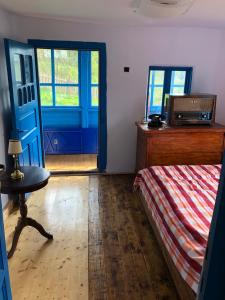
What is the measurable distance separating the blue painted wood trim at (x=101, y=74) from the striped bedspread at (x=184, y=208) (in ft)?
4.11

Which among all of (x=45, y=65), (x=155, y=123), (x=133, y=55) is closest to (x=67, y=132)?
(x=45, y=65)

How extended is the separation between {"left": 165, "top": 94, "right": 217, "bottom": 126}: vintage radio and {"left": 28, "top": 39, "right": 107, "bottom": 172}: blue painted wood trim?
97 centimetres

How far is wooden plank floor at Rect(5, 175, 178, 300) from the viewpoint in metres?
1.90

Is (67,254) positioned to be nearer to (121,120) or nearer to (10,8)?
(121,120)

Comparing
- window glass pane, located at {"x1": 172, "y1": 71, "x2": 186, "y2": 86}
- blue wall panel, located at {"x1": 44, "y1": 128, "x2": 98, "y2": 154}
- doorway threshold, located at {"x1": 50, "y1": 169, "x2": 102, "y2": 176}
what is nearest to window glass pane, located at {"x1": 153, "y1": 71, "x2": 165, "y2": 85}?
window glass pane, located at {"x1": 172, "y1": 71, "x2": 186, "y2": 86}

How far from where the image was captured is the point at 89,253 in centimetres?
227

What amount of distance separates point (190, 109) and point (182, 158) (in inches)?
25.5

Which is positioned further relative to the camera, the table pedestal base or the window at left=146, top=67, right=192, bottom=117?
the window at left=146, top=67, right=192, bottom=117

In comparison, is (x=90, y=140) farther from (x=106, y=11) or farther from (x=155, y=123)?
(x=106, y=11)

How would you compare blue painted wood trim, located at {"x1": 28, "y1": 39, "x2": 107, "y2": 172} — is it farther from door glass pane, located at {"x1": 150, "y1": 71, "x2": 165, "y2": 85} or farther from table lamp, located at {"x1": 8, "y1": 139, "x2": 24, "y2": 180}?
table lamp, located at {"x1": 8, "y1": 139, "x2": 24, "y2": 180}

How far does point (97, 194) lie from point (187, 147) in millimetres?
1350

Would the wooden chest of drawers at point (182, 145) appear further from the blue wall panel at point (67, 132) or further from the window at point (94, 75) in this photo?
the window at point (94, 75)

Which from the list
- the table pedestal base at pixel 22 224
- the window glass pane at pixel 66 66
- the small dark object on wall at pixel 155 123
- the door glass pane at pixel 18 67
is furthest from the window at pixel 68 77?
the table pedestal base at pixel 22 224

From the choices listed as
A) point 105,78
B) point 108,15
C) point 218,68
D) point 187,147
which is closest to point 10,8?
point 108,15
